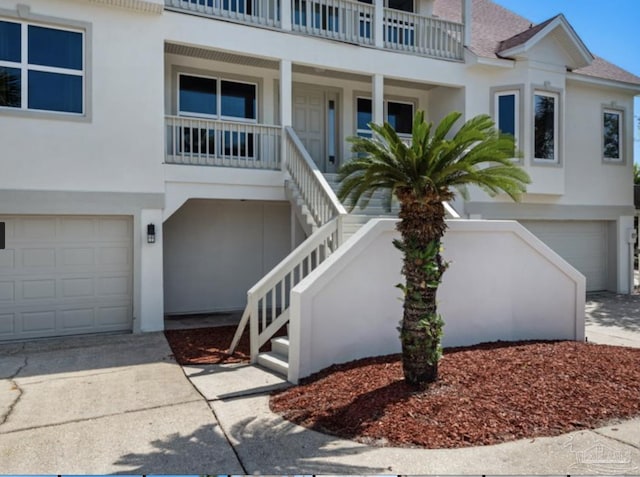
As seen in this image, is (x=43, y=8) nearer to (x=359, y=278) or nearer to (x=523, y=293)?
(x=359, y=278)

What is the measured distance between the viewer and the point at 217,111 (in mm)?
11461

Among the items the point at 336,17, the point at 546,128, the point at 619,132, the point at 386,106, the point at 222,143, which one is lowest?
the point at 222,143

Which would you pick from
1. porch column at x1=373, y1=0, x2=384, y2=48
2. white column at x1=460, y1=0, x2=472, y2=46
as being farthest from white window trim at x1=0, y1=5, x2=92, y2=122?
white column at x1=460, y1=0, x2=472, y2=46

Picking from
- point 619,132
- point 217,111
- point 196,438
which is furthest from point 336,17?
point 196,438

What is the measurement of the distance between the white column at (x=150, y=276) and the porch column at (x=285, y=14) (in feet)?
16.3

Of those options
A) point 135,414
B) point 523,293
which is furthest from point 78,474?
point 523,293

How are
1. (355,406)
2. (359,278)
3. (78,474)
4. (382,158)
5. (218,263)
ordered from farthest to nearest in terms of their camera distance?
(218,263)
(359,278)
(382,158)
(355,406)
(78,474)

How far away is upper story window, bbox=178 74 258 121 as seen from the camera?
1124 cm

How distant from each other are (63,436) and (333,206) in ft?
16.0

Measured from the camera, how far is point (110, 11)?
9.08 metres

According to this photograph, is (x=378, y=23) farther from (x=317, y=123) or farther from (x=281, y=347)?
(x=281, y=347)

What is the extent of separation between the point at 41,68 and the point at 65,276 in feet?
12.5

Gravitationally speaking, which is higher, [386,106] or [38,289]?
[386,106]

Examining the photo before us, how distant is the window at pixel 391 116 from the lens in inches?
514
